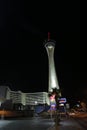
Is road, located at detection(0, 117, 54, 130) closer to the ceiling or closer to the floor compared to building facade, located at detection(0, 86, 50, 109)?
closer to the floor

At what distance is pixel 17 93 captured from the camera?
166 m

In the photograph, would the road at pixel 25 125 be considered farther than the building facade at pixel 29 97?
No

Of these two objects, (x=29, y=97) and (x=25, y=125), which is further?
(x=29, y=97)

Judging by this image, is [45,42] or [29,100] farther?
[29,100]

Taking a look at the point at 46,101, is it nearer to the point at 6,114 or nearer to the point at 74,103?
the point at 74,103

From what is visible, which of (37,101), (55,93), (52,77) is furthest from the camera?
(37,101)

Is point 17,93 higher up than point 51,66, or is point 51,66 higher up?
point 51,66

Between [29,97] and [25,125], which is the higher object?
[29,97]

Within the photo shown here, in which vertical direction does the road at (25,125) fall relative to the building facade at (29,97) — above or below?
below

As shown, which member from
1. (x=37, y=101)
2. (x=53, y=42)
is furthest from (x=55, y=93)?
(x=37, y=101)

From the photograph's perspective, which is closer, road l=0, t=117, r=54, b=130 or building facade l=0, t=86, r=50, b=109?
road l=0, t=117, r=54, b=130

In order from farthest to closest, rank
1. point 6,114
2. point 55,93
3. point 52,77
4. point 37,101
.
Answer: point 37,101 → point 52,77 → point 6,114 → point 55,93

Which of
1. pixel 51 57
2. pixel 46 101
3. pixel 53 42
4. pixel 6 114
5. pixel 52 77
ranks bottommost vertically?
pixel 6 114

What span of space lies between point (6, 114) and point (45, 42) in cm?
9411
